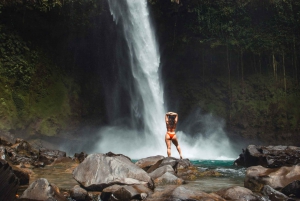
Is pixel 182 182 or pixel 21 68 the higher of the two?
pixel 21 68

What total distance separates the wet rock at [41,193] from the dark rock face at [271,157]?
7.91m

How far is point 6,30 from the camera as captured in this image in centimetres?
1673

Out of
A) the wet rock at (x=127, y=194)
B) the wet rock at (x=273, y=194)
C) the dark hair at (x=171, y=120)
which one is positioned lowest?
the wet rock at (x=273, y=194)

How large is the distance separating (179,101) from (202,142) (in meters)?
3.63

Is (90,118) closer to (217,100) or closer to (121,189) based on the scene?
(217,100)

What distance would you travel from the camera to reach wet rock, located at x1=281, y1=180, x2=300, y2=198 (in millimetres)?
4691

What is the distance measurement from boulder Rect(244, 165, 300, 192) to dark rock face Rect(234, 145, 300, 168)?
4.71m

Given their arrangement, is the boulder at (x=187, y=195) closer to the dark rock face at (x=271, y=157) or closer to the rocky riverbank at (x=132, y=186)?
the rocky riverbank at (x=132, y=186)

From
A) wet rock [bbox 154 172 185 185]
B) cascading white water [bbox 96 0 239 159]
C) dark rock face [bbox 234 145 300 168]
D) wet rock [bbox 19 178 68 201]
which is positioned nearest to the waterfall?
cascading white water [bbox 96 0 239 159]

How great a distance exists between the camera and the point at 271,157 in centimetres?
1030

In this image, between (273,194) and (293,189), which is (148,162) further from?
(293,189)

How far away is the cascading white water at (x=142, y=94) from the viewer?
19.2 m

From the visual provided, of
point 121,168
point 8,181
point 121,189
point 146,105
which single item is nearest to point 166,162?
point 121,168

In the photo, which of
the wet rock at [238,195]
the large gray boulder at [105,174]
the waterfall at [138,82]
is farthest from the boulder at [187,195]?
the waterfall at [138,82]
